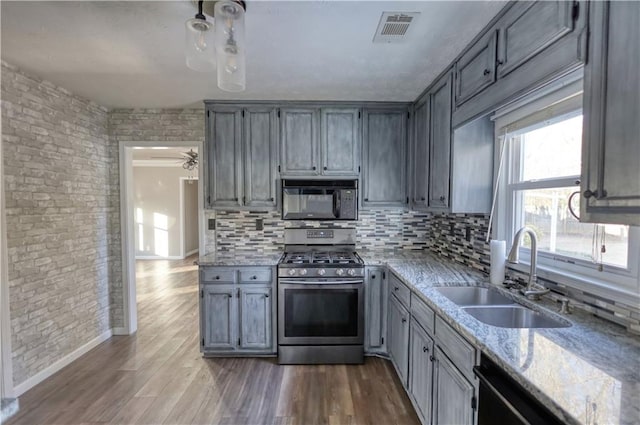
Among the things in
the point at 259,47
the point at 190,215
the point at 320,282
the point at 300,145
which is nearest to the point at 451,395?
the point at 320,282

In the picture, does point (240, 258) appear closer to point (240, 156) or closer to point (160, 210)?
point (240, 156)

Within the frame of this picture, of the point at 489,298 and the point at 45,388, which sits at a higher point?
the point at 489,298

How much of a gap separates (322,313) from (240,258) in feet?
3.07

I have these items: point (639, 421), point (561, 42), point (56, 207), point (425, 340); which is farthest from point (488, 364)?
point (56, 207)

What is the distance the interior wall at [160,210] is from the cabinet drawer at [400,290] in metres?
6.33

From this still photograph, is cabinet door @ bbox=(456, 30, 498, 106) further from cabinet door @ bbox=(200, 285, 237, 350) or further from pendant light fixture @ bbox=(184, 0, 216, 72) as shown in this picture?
cabinet door @ bbox=(200, 285, 237, 350)

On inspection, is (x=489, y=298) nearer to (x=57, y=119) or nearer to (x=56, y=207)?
(x=56, y=207)

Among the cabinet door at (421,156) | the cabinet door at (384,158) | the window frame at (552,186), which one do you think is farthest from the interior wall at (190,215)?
the window frame at (552,186)

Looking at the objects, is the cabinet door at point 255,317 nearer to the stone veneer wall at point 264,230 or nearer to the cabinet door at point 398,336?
the stone veneer wall at point 264,230

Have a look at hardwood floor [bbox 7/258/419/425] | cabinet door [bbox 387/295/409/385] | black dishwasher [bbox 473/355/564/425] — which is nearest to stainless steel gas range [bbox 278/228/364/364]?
hardwood floor [bbox 7/258/419/425]

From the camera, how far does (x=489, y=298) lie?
1913mm

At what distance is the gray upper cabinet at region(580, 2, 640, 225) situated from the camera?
920mm

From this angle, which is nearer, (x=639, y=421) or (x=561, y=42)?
(x=639, y=421)

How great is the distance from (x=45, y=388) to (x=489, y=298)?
336 cm
